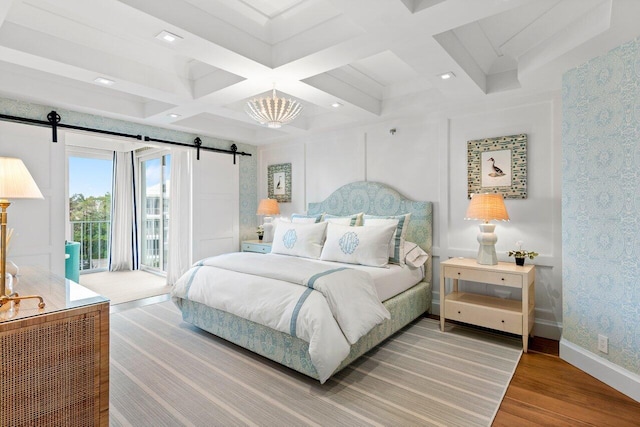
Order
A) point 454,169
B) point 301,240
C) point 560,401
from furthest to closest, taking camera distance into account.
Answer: point 301,240 → point 454,169 → point 560,401

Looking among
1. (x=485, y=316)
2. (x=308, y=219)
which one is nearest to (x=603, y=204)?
(x=485, y=316)

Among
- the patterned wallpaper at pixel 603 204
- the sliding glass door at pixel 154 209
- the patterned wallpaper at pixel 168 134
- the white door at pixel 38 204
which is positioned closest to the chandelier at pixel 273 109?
the patterned wallpaper at pixel 168 134

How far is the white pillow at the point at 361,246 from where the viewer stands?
10.9 feet

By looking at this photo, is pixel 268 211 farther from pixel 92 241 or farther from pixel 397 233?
pixel 92 241

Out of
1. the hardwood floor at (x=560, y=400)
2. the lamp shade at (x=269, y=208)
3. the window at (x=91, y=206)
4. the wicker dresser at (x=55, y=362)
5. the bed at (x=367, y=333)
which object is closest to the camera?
the wicker dresser at (x=55, y=362)

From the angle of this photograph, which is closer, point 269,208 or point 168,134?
point 168,134

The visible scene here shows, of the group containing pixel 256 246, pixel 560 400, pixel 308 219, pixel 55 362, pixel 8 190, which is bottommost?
pixel 560 400

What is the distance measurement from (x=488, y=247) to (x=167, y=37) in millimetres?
3095

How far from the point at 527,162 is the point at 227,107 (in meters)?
3.31

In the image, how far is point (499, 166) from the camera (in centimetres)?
340

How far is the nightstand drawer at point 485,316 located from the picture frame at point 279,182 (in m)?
2.99

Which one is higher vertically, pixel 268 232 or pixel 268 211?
pixel 268 211

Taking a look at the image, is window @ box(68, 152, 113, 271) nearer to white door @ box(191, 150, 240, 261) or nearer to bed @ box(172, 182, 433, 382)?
white door @ box(191, 150, 240, 261)

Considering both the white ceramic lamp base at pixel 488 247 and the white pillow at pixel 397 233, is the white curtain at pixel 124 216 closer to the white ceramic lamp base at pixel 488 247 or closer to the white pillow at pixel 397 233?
the white pillow at pixel 397 233
